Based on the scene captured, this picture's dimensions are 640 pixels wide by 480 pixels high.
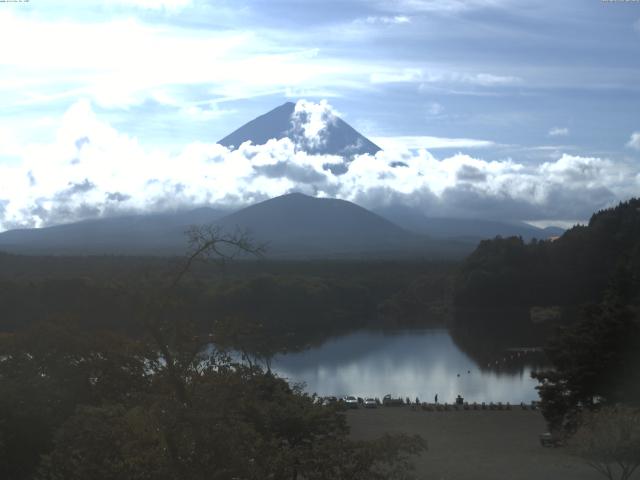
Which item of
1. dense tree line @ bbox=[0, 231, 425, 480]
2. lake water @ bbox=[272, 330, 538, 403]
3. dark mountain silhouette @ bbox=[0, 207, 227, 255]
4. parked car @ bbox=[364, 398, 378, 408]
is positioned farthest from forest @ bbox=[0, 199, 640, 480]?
dark mountain silhouette @ bbox=[0, 207, 227, 255]

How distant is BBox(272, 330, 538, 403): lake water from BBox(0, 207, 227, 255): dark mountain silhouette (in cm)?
5754

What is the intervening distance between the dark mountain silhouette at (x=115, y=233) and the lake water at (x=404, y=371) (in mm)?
57536

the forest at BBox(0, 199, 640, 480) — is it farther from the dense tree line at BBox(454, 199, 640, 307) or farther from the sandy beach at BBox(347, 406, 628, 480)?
the dense tree line at BBox(454, 199, 640, 307)

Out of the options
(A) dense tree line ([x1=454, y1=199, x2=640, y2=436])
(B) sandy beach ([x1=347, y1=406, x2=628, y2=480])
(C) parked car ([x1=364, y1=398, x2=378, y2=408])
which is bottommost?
(C) parked car ([x1=364, y1=398, x2=378, y2=408])

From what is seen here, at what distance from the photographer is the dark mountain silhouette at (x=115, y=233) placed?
3415 inches

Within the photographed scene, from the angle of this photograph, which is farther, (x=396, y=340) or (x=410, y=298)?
(x=410, y=298)

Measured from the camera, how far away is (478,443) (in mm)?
11938

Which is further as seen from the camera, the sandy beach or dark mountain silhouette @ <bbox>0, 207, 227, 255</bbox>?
dark mountain silhouette @ <bbox>0, 207, 227, 255</bbox>

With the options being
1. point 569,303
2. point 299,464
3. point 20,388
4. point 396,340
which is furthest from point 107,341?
point 569,303

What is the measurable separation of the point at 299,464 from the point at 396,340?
24.2m

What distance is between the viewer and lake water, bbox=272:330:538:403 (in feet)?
62.3

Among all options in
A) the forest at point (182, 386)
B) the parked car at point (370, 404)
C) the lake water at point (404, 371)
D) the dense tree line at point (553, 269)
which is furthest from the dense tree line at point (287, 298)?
the dense tree line at point (553, 269)

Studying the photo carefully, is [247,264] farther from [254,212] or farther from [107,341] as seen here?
[254,212]

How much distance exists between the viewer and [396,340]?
92.5 ft
